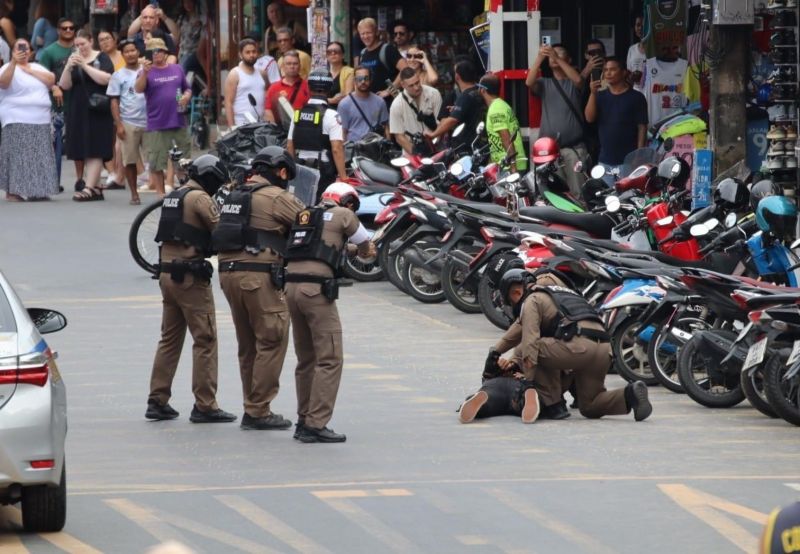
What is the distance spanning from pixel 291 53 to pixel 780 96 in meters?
8.07

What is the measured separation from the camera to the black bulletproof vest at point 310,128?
1917 cm

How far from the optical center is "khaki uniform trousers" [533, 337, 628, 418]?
38.8 ft

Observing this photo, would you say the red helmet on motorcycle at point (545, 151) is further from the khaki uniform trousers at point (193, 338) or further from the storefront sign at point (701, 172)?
the khaki uniform trousers at point (193, 338)

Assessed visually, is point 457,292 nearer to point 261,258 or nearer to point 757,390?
point 757,390

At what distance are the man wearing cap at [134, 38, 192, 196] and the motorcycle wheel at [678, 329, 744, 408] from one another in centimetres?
1248

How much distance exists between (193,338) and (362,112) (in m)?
10.1

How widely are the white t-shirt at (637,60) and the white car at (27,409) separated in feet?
45.3

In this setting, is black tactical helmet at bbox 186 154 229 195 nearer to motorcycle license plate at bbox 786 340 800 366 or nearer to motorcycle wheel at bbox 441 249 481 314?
motorcycle license plate at bbox 786 340 800 366

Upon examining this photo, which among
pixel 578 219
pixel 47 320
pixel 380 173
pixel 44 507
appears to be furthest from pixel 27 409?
pixel 380 173

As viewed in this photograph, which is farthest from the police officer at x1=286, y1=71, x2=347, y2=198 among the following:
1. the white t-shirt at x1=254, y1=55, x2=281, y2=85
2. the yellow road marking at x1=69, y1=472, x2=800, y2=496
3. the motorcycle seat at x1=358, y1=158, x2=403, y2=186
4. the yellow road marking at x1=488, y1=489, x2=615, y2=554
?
the yellow road marking at x1=488, y1=489, x2=615, y2=554

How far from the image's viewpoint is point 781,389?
11.5 meters

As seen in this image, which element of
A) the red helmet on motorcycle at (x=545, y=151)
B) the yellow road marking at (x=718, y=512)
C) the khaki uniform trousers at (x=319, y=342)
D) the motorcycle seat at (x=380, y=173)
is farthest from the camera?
the motorcycle seat at (x=380, y=173)

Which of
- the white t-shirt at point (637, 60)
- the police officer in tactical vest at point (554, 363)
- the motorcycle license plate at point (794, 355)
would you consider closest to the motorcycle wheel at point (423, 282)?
the police officer in tactical vest at point (554, 363)

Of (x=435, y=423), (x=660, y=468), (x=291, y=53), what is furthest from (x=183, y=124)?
(x=660, y=468)
